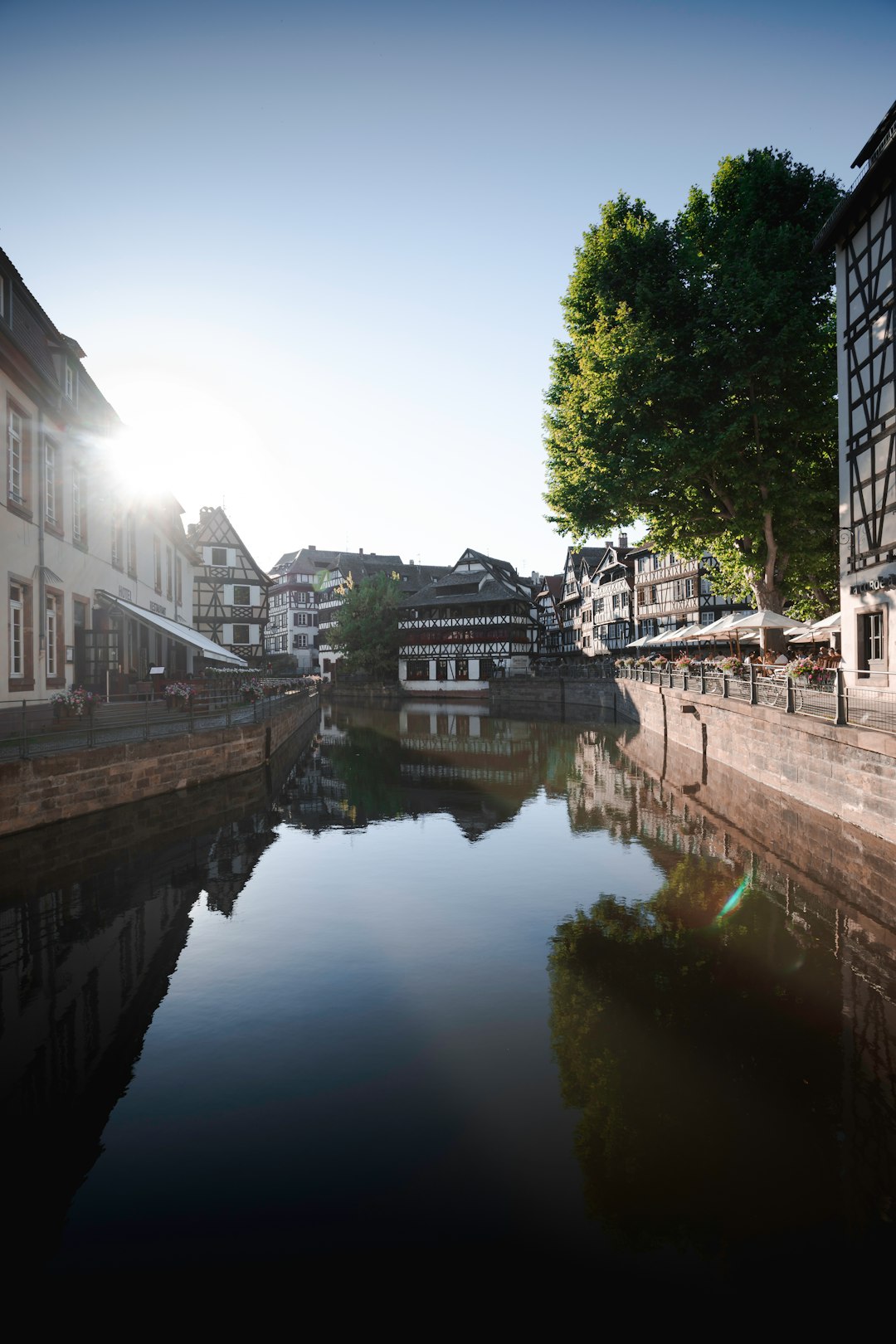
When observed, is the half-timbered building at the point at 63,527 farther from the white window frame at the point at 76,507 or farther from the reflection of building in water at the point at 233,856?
the reflection of building in water at the point at 233,856

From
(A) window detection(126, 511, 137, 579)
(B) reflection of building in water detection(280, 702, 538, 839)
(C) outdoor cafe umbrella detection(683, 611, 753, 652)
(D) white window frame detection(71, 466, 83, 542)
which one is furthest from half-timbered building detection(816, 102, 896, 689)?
(A) window detection(126, 511, 137, 579)

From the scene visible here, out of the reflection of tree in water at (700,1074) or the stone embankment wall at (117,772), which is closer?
the reflection of tree in water at (700,1074)

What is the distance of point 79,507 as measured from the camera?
21.7 metres

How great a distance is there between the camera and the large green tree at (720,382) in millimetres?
22625

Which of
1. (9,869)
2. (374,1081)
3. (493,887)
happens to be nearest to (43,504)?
(9,869)

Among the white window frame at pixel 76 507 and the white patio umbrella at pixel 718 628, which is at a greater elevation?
the white window frame at pixel 76 507

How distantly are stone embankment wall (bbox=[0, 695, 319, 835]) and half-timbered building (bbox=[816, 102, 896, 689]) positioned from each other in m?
16.0

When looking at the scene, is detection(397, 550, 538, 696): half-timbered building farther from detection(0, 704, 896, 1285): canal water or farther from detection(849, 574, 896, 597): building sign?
detection(0, 704, 896, 1285): canal water

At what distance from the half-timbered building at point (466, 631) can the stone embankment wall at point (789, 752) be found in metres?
29.0

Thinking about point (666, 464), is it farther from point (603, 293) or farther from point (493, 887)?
point (493, 887)

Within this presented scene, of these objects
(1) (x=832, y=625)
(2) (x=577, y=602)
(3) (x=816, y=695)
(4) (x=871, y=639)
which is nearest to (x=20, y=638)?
(3) (x=816, y=695)

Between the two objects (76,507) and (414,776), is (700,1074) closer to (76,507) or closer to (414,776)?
(414,776)

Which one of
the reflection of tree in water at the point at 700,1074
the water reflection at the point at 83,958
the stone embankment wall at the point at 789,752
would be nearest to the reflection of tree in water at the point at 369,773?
the water reflection at the point at 83,958

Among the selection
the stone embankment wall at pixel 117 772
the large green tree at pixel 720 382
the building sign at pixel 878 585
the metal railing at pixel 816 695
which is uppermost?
the large green tree at pixel 720 382
